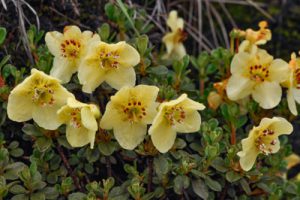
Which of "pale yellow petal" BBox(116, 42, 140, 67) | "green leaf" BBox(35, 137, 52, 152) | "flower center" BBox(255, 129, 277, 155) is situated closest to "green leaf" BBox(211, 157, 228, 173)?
"flower center" BBox(255, 129, 277, 155)

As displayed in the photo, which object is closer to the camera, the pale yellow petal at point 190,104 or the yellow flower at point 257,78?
the pale yellow petal at point 190,104

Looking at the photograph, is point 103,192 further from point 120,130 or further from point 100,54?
point 100,54

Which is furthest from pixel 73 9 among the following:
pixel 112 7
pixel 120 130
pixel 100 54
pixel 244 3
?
pixel 244 3

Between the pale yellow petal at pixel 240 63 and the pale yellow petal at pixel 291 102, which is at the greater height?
the pale yellow petal at pixel 240 63

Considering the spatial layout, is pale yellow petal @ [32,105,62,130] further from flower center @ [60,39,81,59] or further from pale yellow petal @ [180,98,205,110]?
pale yellow petal @ [180,98,205,110]

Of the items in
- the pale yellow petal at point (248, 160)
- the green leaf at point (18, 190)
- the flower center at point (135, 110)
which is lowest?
the green leaf at point (18, 190)

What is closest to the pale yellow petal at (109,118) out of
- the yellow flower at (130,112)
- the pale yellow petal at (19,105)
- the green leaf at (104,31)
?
the yellow flower at (130,112)

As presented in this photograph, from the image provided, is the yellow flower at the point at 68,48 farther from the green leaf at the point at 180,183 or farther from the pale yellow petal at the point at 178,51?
the pale yellow petal at the point at 178,51
